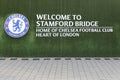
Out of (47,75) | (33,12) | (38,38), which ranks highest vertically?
(33,12)

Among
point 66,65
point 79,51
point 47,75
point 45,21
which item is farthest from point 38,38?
Answer: point 47,75

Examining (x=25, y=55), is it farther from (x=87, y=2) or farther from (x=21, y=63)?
(x=87, y=2)

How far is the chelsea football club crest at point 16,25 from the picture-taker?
15.9m

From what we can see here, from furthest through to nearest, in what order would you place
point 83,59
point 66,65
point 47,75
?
point 83,59 → point 66,65 → point 47,75

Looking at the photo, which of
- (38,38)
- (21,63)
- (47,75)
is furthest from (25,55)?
(47,75)

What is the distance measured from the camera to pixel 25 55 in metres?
16.2

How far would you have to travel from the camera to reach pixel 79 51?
16156 mm

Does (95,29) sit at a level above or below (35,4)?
below

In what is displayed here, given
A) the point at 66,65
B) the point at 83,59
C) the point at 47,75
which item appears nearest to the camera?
the point at 47,75

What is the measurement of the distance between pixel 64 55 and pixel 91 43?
127 cm

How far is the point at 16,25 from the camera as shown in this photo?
626 inches

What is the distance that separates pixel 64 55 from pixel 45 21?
1.66 m

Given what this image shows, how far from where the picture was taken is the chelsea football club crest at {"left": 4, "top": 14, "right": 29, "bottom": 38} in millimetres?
15938

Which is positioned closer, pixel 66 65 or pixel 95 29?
pixel 66 65
